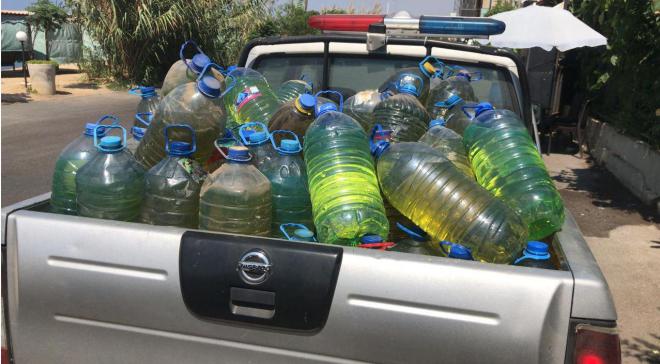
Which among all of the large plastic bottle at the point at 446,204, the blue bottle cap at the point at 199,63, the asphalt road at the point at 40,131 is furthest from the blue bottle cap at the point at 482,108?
the asphalt road at the point at 40,131

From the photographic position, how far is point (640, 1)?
26.3ft

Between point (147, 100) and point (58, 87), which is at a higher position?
point (147, 100)

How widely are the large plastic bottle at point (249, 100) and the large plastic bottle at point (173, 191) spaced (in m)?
0.85

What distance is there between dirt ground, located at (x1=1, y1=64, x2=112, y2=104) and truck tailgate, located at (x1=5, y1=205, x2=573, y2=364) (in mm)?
16161

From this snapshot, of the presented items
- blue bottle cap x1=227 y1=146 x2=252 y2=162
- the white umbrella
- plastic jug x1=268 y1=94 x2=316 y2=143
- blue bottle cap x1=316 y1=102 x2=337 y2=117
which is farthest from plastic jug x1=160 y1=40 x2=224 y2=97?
the white umbrella

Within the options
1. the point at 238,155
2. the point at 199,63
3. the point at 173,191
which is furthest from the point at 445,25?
the point at 173,191

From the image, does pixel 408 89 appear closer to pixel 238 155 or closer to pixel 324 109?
pixel 324 109

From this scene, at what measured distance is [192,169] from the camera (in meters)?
2.46

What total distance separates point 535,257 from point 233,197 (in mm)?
1142

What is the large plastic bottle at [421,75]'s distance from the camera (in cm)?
364

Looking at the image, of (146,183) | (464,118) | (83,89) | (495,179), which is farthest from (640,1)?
(83,89)

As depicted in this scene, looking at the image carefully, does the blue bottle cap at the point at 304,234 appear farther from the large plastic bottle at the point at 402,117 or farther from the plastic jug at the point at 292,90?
the plastic jug at the point at 292,90

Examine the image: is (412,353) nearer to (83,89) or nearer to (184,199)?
(184,199)

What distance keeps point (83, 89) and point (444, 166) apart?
20143 mm
